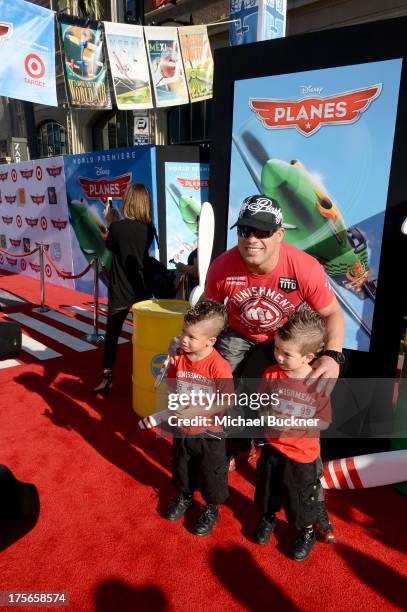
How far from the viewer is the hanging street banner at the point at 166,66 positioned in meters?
10.2

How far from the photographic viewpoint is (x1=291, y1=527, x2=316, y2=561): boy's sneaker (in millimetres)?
2392

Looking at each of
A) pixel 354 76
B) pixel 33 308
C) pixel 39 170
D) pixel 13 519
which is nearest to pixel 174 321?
pixel 354 76

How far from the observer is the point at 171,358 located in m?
2.58

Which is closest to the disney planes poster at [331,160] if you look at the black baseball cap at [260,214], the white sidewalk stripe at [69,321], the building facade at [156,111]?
the black baseball cap at [260,214]

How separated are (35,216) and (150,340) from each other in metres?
7.87

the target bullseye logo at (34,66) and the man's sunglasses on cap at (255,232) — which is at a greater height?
the target bullseye logo at (34,66)

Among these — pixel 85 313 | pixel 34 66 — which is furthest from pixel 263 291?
pixel 34 66

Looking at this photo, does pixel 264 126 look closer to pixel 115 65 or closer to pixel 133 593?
pixel 133 593

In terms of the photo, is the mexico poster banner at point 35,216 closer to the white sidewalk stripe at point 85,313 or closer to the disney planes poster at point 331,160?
the white sidewalk stripe at point 85,313

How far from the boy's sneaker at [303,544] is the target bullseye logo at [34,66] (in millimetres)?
9379

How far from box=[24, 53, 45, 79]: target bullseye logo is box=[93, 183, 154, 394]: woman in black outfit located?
623 cm

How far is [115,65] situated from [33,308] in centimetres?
606

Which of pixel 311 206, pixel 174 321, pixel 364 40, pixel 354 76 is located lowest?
pixel 174 321

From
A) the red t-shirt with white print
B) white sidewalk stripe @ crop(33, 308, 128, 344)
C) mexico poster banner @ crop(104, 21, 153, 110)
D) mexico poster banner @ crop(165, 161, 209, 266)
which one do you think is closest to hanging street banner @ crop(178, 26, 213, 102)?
mexico poster banner @ crop(104, 21, 153, 110)
